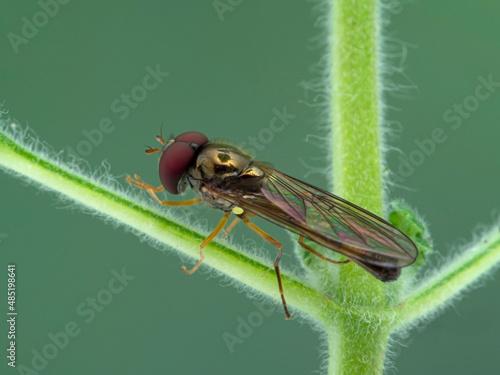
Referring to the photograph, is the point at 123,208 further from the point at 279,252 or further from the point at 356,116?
the point at 356,116

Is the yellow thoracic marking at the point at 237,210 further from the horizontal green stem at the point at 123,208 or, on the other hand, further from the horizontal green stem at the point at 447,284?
the horizontal green stem at the point at 447,284

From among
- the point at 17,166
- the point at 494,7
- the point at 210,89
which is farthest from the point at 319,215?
the point at 494,7

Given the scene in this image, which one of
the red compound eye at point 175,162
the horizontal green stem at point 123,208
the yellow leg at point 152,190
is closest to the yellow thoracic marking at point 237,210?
the yellow leg at point 152,190

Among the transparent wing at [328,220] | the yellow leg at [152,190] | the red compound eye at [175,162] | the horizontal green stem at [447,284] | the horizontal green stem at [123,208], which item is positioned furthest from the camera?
the yellow leg at [152,190]

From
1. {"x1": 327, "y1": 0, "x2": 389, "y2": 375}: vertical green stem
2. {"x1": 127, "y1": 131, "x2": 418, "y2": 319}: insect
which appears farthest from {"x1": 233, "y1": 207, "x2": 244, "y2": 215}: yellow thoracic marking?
{"x1": 327, "y1": 0, "x2": 389, "y2": 375}: vertical green stem

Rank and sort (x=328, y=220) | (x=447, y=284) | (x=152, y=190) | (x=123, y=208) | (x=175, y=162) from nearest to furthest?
(x=123, y=208)
(x=447, y=284)
(x=328, y=220)
(x=175, y=162)
(x=152, y=190)

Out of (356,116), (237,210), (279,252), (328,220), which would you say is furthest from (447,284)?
(237,210)
